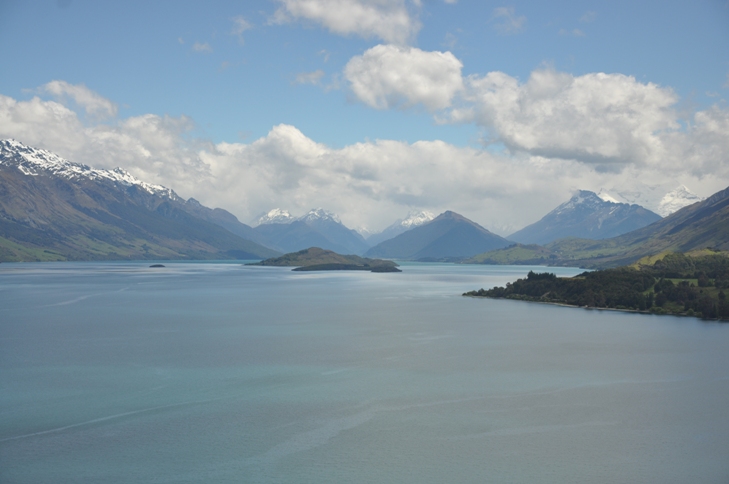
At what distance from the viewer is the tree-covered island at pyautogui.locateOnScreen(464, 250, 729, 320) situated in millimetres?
115875

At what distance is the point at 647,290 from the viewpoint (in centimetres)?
13162

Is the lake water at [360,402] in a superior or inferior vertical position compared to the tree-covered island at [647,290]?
inferior

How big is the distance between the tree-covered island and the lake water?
60.4 feet

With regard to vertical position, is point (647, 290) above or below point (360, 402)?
above

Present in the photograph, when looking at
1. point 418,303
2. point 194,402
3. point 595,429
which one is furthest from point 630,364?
point 418,303

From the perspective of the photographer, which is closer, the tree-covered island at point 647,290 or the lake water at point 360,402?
the lake water at point 360,402

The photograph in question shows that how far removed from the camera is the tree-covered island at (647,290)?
115875mm

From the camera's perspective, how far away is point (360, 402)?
2005 inches

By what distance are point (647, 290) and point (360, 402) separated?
103 m

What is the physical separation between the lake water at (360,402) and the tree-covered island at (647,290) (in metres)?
18.4

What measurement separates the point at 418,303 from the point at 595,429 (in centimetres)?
9490

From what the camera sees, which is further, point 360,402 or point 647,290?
point 647,290

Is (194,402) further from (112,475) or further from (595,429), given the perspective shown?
(595,429)

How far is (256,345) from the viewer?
257ft
